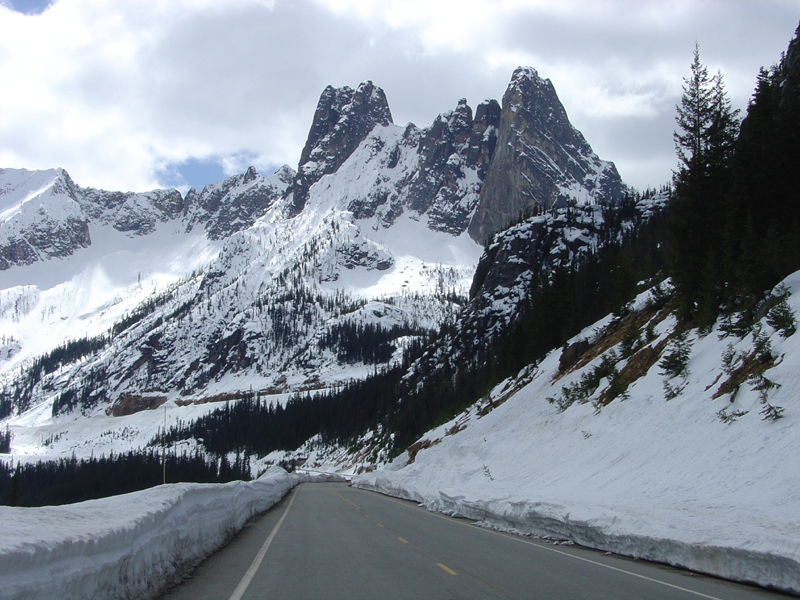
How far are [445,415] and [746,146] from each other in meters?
48.6

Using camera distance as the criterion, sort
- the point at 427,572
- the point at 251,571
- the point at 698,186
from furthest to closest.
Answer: the point at 698,186 → the point at 251,571 → the point at 427,572

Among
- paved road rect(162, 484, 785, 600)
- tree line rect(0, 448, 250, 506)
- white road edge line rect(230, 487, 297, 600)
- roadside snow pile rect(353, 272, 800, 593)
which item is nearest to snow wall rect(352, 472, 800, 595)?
roadside snow pile rect(353, 272, 800, 593)

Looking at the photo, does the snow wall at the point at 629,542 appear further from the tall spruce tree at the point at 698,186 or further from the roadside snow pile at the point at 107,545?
the tall spruce tree at the point at 698,186

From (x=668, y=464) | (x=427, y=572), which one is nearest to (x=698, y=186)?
(x=668, y=464)

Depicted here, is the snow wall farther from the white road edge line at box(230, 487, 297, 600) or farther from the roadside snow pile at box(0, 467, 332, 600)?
the roadside snow pile at box(0, 467, 332, 600)

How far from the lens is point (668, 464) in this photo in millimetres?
19219

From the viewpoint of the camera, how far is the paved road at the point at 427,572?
8.49 metres

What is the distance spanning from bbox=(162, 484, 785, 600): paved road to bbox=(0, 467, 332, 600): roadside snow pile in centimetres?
56

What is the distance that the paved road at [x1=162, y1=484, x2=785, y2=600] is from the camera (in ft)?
27.9

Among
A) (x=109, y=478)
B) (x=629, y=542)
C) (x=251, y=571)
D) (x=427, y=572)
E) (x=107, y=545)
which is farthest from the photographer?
(x=109, y=478)

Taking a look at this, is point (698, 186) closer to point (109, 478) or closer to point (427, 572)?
point (427, 572)

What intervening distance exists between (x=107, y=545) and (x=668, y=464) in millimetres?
17301

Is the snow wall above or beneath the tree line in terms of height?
above

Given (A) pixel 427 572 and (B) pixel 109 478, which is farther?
(B) pixel 109 478
